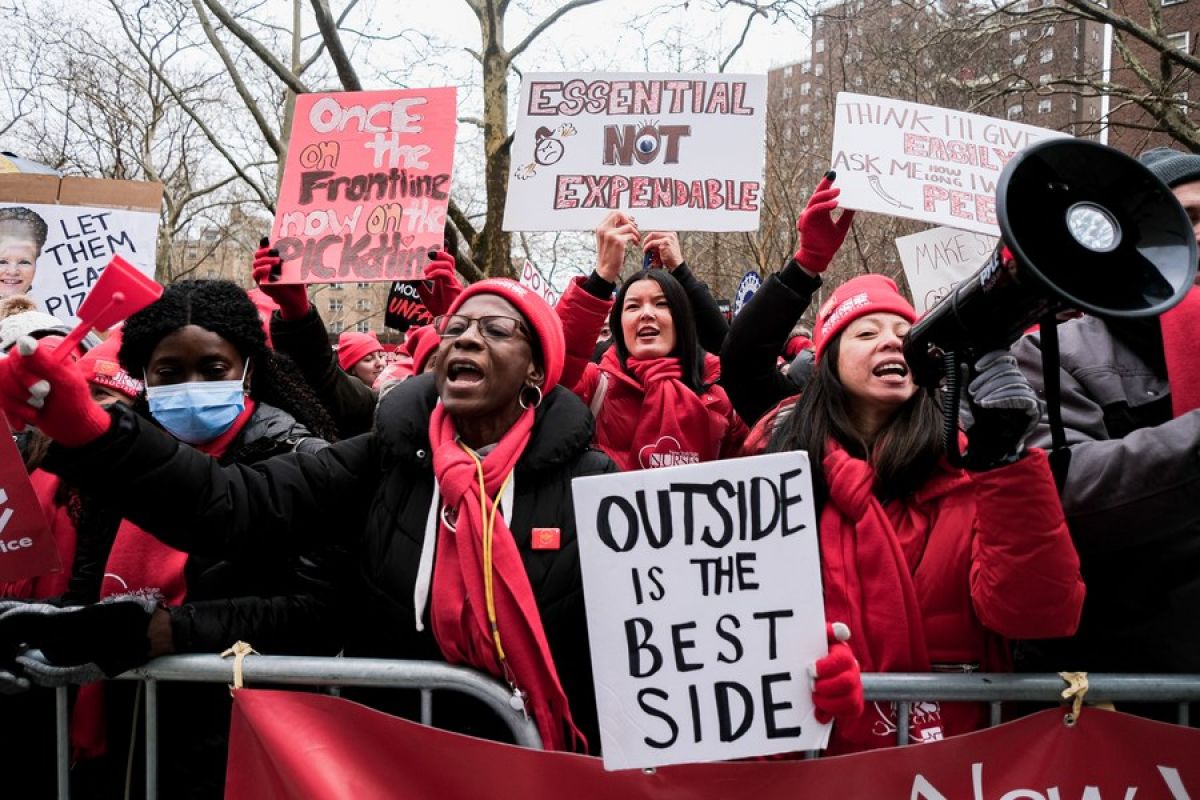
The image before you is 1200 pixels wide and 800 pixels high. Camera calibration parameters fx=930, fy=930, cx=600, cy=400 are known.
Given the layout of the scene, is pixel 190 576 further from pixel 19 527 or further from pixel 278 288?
pixel 278 288

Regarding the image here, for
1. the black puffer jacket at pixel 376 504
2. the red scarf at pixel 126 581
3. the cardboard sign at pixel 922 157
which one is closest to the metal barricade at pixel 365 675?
the black puffer jacket at pixel 376 504

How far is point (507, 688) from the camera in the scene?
1901 mm

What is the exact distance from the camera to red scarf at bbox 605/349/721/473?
325 centimetres

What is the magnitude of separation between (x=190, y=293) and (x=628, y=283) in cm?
167

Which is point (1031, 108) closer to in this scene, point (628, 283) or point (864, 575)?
point (628, 283)

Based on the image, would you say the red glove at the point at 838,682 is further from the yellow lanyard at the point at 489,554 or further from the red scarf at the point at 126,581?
the red scarf at the point at 126,581

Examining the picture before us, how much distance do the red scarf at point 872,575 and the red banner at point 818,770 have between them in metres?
0.16

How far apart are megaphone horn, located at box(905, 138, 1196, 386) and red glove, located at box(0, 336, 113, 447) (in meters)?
1.59

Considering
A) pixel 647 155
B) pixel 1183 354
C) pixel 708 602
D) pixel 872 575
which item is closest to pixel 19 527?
pixel 708 602

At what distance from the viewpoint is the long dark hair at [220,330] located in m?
2.41

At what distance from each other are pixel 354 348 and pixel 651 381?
2909mm

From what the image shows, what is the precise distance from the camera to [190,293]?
8.09 ft

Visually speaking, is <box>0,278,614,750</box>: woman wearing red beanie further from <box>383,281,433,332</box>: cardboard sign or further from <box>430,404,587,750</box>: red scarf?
<box>383,281,433,332</box>: cardboard sign

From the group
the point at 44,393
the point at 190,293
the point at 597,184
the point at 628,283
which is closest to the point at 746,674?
the point at 44,393
